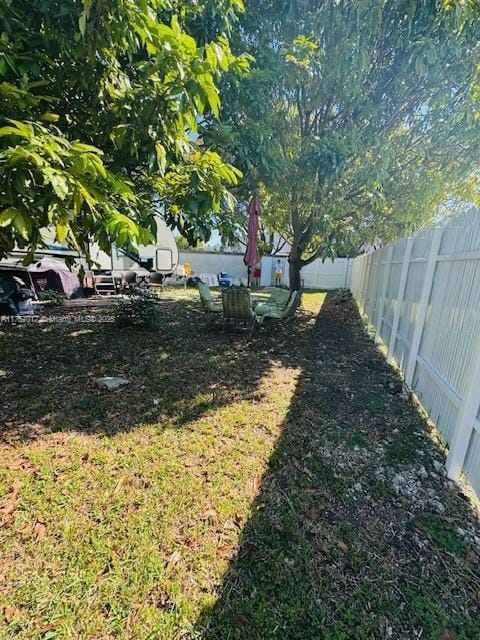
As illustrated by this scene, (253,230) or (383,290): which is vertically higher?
(253,230)

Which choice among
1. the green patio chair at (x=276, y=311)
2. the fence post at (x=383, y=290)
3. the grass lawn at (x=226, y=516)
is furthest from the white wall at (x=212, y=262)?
the grass lawn at (x=226, y=516)

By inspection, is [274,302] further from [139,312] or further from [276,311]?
[139,312]

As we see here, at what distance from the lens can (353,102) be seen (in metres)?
5.81

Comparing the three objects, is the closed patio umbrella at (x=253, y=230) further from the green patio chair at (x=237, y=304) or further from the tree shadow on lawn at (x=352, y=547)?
the tree shadow on lawn at (x=352, y=547)

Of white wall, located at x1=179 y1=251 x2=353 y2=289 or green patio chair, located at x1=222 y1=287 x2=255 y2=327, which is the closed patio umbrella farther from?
white wall, located at x1=179 y1=251 x2=353 y2=289

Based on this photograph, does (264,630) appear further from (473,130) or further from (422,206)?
(422,206)

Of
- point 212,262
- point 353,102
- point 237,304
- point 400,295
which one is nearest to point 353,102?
point 353,102

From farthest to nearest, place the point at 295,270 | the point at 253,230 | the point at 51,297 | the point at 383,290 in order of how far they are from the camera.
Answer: the point at 295,270 → the point at 51,297 → the point at 253,230 → the point at 383,290

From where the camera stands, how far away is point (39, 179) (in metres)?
1.70

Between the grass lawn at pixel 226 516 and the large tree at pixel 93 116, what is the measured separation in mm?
1717

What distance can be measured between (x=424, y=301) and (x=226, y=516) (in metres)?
3.11

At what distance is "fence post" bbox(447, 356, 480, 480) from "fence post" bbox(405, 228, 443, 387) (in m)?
1.43

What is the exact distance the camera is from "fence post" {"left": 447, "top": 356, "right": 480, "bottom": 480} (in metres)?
2.21

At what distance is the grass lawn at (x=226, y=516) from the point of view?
1.49 m
